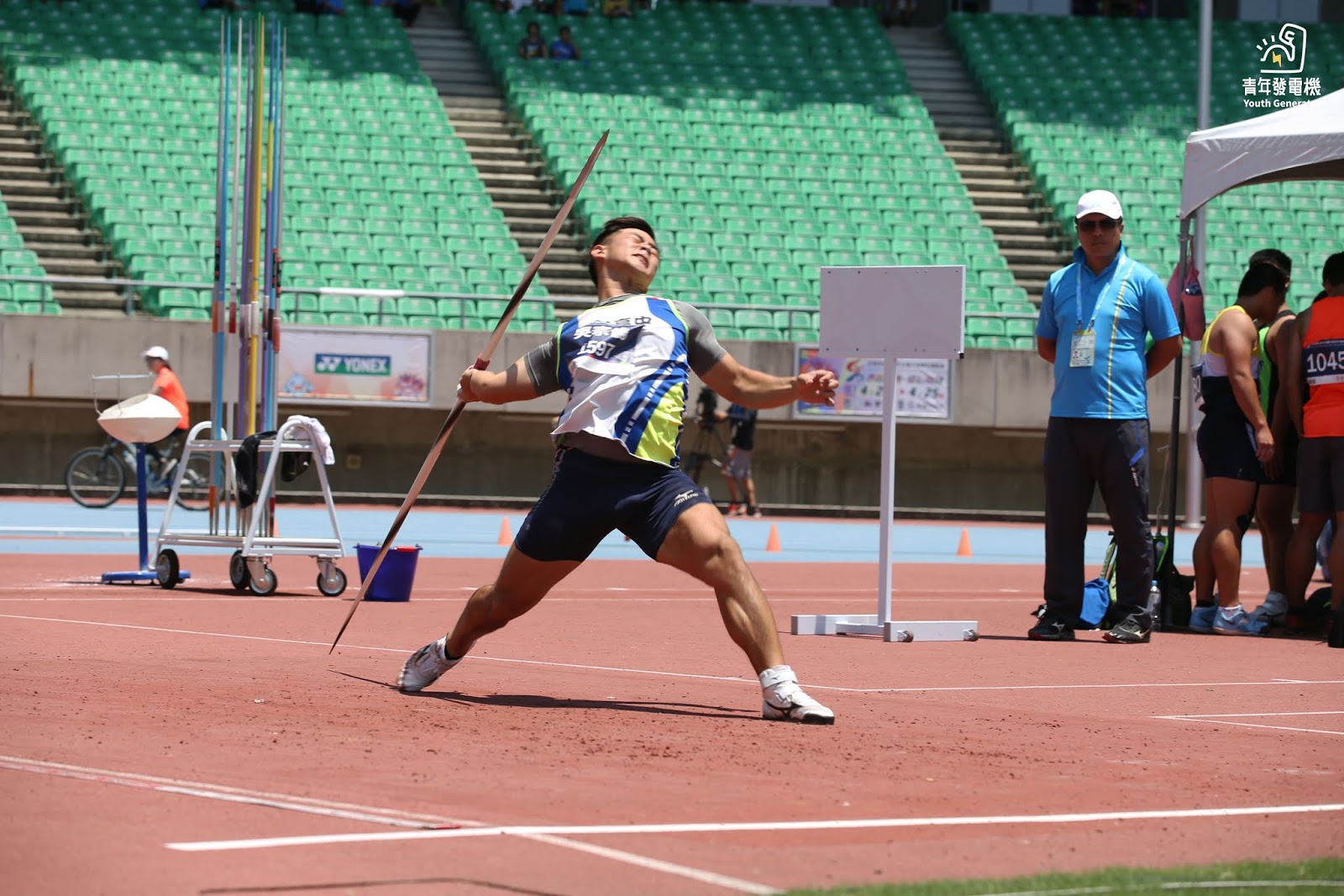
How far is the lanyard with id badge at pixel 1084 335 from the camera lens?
11891 millimetres

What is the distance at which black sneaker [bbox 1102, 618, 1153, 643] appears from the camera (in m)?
12.0

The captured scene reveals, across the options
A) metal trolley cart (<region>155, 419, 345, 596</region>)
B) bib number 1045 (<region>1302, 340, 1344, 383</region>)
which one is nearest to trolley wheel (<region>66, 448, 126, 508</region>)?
metal trolley cart (<region>155, 419, 345, 596</region>)

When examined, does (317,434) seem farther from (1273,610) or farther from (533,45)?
(533,45)

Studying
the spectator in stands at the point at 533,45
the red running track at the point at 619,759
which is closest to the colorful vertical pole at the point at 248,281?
the red running track at the point at 619,759

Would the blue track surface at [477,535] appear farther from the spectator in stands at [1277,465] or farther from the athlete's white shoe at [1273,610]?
the athlete's white shoe at [1273,610]

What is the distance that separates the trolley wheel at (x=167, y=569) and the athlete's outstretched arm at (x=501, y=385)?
694 cm

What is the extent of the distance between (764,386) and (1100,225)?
14.7ft

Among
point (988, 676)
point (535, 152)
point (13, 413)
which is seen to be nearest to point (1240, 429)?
point (988, 676)

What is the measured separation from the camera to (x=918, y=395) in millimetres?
30812

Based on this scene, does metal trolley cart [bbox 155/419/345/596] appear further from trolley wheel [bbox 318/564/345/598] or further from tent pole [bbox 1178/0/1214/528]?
tent pole [bbox 1178/0/1214/528]

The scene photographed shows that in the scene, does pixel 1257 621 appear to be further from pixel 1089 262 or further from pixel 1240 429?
pixel 1089 262

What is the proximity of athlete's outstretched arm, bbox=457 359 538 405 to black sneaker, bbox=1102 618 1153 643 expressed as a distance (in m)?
5.02
